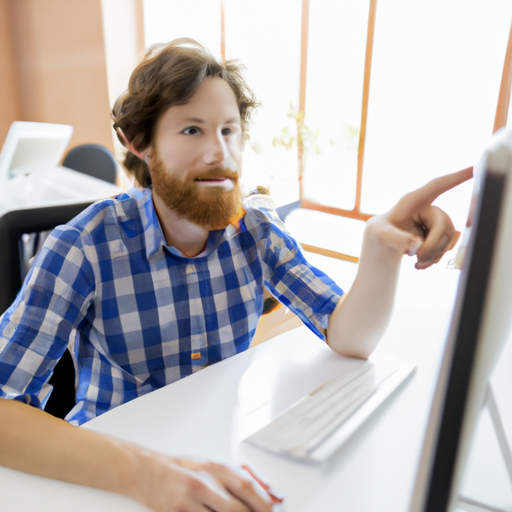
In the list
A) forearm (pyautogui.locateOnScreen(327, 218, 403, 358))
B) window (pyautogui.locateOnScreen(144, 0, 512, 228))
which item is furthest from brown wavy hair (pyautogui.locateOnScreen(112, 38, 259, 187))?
window (pyautogui.locateOnScreen(144, 0, 512, 228))

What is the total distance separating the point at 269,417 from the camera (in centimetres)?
68

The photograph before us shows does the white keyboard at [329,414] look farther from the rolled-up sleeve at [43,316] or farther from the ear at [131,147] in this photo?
the ear at [131,147]

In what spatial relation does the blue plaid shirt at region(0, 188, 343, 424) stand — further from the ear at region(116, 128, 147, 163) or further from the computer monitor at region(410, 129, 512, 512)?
the computer monitor at region(410, 129, 512, 512)

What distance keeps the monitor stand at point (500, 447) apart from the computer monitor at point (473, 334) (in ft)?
0.15

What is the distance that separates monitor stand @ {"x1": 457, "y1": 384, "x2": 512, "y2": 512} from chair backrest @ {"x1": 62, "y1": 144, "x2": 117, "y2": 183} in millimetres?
2414

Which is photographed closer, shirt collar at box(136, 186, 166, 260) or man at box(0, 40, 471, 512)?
man at box(0, 40, 471, 512)

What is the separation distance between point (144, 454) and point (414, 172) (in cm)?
261

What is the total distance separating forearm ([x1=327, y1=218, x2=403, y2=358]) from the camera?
32.6 inches

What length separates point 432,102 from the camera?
2639 mm

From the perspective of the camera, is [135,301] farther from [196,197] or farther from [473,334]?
[473,334]

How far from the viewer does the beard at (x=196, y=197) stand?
892 mm

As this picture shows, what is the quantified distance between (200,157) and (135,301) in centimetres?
30

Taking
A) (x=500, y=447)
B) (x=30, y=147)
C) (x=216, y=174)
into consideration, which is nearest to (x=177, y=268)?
(x=216, y=174)

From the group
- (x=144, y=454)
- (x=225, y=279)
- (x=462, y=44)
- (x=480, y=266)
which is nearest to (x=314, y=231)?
(x=462, y=44)
